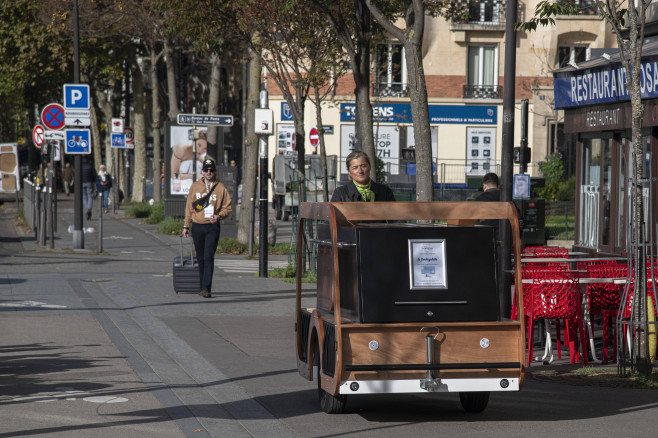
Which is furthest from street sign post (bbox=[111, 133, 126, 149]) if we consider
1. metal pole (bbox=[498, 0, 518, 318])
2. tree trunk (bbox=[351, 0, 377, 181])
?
metal pole (bbox=[498, 0, 518, 318])

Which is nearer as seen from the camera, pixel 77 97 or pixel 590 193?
pixel 590 193

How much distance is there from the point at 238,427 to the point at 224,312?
6.39m

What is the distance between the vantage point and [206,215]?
14836 millimetres

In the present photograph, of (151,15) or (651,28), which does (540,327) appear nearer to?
(651,28)

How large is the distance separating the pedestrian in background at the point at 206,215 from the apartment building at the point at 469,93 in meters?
32.7

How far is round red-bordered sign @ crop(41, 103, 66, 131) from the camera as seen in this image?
23062mm

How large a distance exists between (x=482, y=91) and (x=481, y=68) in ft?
3.59

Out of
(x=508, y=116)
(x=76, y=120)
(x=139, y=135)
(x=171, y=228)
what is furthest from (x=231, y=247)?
(x=139, y=135)

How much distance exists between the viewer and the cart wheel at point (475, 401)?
754 cm

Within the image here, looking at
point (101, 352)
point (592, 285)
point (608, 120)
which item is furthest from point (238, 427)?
point (608, 120)

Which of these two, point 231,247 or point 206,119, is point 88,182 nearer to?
point 206,119

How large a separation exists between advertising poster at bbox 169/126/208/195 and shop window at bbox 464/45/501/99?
20086 mm

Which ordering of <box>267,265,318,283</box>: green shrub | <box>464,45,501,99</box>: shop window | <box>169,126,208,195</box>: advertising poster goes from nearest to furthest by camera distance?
<box>267,265,318,283</box>: green shrub → <box>169,126,208,195</box>: advertising poster → <box>464,45,501,99</box>: shop window

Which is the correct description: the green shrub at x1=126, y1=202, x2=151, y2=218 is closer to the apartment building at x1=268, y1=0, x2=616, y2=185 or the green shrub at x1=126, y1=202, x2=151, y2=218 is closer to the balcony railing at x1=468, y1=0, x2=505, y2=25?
the apartment building at x1=268, y1=0, x2=616, y2=185
